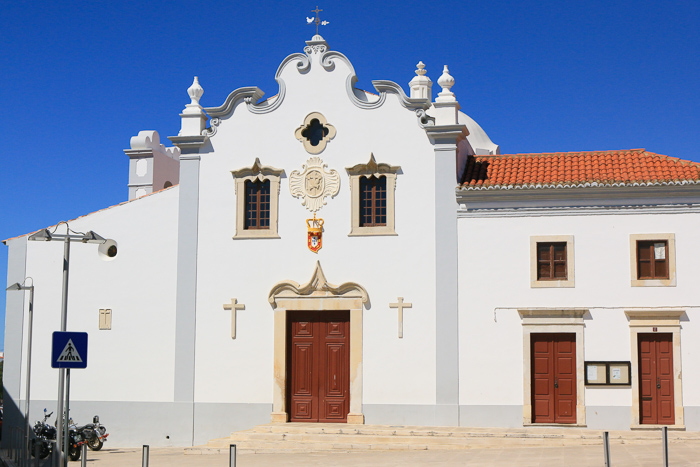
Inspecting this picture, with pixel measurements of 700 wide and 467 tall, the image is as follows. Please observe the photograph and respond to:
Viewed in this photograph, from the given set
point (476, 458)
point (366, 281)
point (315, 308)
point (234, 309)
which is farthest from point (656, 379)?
point (234, 309)

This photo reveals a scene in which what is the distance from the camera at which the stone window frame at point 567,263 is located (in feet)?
64.0

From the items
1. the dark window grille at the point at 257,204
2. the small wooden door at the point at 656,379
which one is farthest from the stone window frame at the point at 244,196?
the small wooden door at the point at 656,379

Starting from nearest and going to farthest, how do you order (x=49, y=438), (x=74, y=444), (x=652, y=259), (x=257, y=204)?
1. (x=652, y=259)
2. (x=74, y=444)
3. (x=49, y=438)
4. (x=257, y=204)

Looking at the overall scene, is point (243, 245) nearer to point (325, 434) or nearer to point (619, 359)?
point (325, 434)

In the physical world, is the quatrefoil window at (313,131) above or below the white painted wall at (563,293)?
above

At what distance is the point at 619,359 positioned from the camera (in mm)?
19141

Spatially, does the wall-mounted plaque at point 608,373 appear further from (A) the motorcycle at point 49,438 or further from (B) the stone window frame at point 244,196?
(A) the motorcycle at point 49,438

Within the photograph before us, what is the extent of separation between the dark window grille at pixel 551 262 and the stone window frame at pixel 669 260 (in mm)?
1544

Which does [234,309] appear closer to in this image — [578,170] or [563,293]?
[563,293]

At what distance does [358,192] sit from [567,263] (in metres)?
5.41

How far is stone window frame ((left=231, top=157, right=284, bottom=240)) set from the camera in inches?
834

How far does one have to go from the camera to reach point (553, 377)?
19.5m

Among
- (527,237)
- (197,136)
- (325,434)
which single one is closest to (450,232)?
(527,237)

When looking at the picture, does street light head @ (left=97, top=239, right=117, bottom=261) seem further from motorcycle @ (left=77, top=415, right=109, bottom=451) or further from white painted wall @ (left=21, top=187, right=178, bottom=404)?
motorcycle @ (left=77, top=415, right=109, bottom=451)
